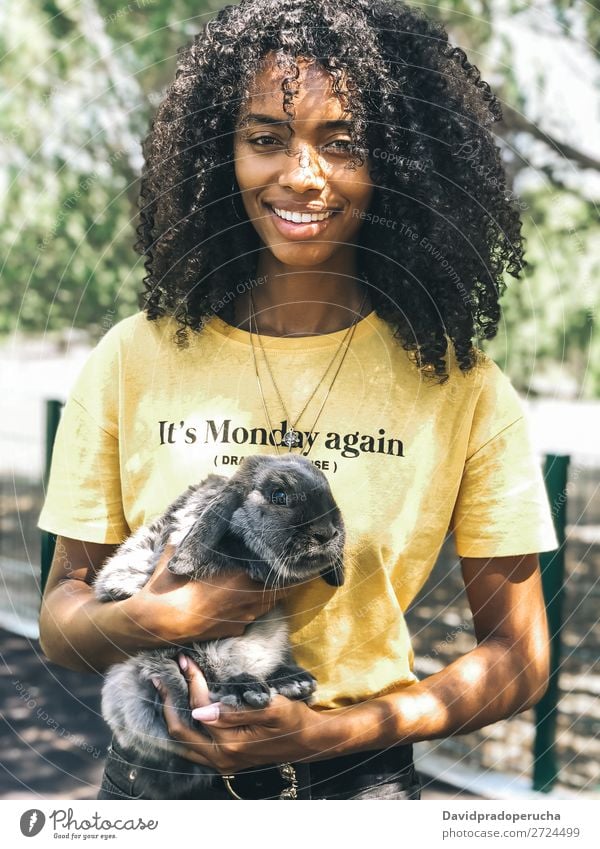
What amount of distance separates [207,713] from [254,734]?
0.40 ft

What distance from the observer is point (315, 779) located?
2205mm

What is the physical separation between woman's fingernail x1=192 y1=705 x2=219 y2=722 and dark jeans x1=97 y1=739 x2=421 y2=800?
175 mm

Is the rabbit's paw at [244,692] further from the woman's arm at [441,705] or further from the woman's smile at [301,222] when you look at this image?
the woman's smile at [301,222]

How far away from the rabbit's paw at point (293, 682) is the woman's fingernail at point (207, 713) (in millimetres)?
156

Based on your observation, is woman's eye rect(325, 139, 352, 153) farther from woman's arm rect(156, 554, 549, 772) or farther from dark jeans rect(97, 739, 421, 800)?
dark jeans rect(97, 739, 421, 800)

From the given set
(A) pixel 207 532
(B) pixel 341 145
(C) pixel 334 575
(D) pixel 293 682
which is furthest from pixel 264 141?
(D) pixel 293 682

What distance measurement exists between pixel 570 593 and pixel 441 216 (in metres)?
3.67

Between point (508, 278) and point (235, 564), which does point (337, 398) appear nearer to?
point (235, 564)

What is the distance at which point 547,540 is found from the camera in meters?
2.22

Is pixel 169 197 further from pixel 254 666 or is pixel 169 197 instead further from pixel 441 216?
pixel 254 666

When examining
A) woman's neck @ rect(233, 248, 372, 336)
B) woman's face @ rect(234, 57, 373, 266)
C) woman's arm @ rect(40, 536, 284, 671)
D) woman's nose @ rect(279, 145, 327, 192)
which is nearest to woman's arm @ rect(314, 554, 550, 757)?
woman's arm @ rect(40, 536, 284, 671)

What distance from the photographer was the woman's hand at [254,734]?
6.91ft

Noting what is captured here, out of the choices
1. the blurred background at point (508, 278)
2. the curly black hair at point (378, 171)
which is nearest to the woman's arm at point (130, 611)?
the curly black hair at point (378, 171)

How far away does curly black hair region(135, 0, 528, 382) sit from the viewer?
2168 millimetres
